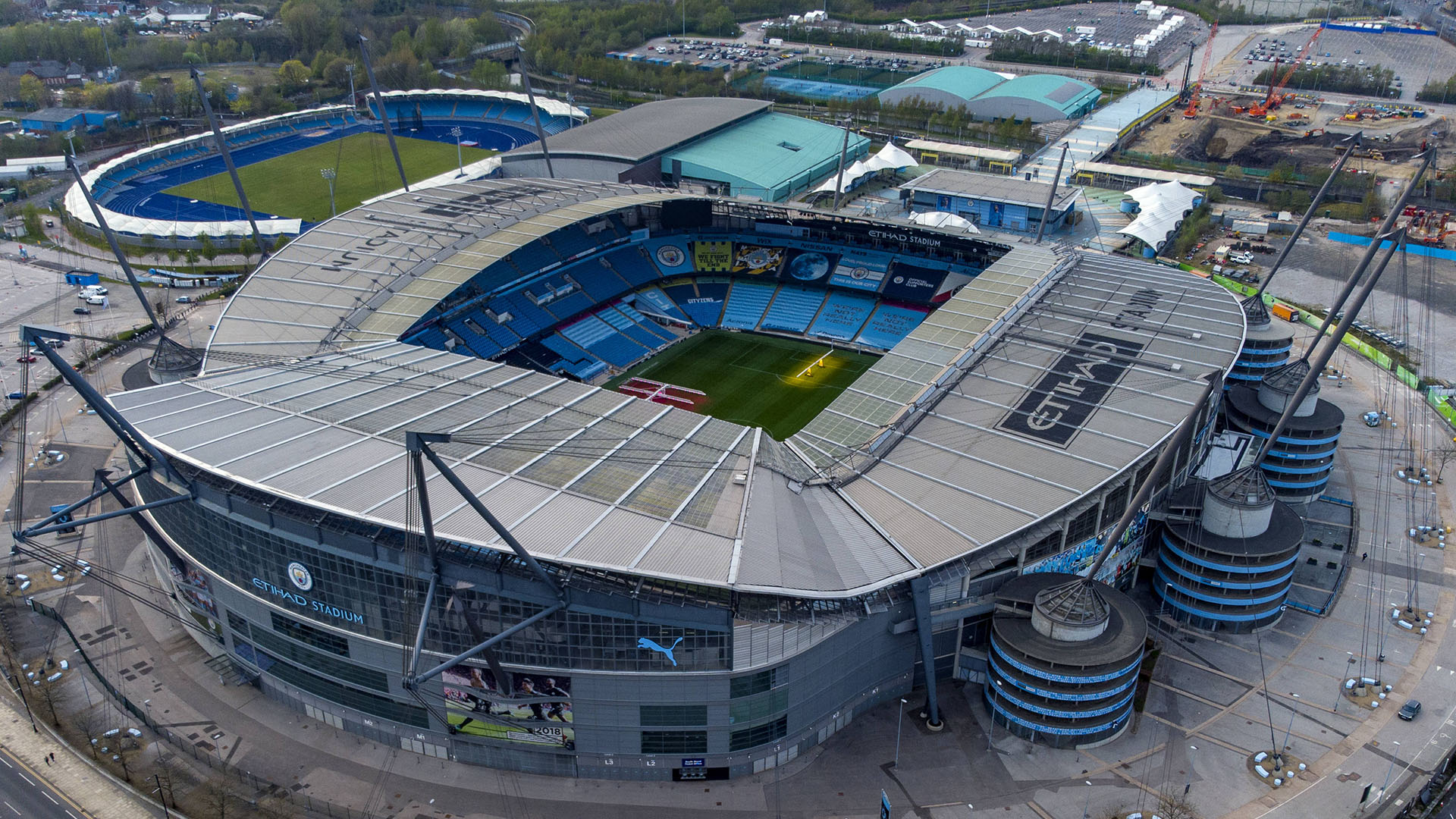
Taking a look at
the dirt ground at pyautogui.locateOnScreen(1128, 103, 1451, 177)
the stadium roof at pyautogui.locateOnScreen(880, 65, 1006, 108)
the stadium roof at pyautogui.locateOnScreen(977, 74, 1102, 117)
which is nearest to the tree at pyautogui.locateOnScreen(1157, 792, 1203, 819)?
the dirt ground at pyautogui.locateOnScreen(1128, 103, 1451, 177)

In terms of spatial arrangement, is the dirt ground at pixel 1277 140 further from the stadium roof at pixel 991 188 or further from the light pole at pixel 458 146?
the light pole at pixel 458 146

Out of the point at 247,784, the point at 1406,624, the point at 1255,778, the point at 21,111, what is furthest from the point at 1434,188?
the point at 21,111

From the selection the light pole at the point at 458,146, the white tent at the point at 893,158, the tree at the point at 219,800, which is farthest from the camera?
the light pole at the point at 458,146

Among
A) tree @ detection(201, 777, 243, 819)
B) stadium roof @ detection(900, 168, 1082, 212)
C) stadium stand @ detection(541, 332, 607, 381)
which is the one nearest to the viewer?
tree @ detection(201, 777, 243, 819)

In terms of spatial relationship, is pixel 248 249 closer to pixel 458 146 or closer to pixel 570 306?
pixel 570 306

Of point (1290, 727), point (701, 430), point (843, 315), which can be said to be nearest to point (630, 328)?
point (843, 315)

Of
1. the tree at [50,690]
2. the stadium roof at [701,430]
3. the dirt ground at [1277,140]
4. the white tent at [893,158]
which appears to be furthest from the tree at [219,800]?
the dirt ground at [1277,140]

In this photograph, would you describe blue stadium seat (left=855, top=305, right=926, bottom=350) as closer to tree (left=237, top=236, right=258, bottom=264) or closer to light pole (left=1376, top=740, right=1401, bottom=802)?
light pole (left=1376, top=740, right=1401, bottom=802)
